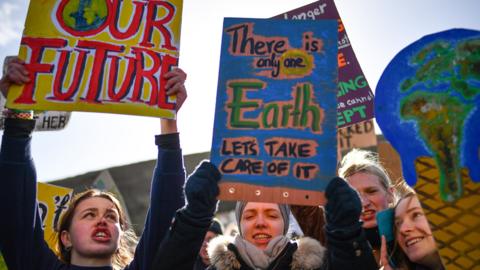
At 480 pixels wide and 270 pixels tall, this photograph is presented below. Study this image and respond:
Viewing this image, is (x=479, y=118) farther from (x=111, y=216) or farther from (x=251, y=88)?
(x=111, y=216)

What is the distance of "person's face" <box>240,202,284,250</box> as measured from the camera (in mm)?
2650

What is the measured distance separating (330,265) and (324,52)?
0.93 meters

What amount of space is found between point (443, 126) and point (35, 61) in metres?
1.91

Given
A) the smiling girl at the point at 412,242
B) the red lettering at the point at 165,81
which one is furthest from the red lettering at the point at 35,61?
the smiling girl at the point at 412,242

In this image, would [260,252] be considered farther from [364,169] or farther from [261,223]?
[364,169]

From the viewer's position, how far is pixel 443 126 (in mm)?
2074

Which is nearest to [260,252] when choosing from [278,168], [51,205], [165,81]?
[278,168]

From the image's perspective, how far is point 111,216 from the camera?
294 cm

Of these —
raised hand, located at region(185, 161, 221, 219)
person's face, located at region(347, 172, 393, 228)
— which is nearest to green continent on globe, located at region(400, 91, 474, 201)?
raised hand, located at region(185, 161, 221, 219)

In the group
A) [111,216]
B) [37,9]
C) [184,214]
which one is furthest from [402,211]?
[37,9]

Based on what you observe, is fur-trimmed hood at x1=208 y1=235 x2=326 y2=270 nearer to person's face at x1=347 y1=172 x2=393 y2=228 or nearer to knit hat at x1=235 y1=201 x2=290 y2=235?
knit hat at x1=235 y1=201 x2=290 y2=235

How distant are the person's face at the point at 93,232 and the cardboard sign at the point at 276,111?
92 cm

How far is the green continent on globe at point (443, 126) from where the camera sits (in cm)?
201

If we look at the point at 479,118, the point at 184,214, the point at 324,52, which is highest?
the point at 324,52
